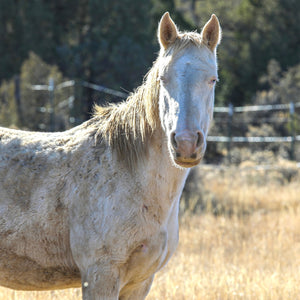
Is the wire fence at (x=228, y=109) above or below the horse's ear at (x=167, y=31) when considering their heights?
below

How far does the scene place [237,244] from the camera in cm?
627

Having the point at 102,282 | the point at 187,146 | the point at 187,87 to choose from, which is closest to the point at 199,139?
the point at 187,146

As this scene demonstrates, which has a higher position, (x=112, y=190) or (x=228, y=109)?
(x=112, y=190)

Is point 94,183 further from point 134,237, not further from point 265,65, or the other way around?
point 265,65

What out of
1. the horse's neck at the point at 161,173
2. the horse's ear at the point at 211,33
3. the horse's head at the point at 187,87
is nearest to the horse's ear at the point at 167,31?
the horse's head at the point at 187,87

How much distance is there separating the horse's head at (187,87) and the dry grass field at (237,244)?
72.9 inches

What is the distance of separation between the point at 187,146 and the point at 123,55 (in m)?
15.0

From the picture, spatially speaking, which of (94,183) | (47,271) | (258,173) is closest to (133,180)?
(94,183)

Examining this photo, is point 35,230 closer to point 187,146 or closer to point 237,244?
point 187,146

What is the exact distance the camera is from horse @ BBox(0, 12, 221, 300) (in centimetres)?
264

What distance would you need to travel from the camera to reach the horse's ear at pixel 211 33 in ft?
9.21

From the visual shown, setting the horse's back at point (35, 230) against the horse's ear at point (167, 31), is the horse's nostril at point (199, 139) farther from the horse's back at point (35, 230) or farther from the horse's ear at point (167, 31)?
the horse's back at point (35, 230)

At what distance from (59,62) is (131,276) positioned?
16578mm

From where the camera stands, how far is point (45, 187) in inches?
111
